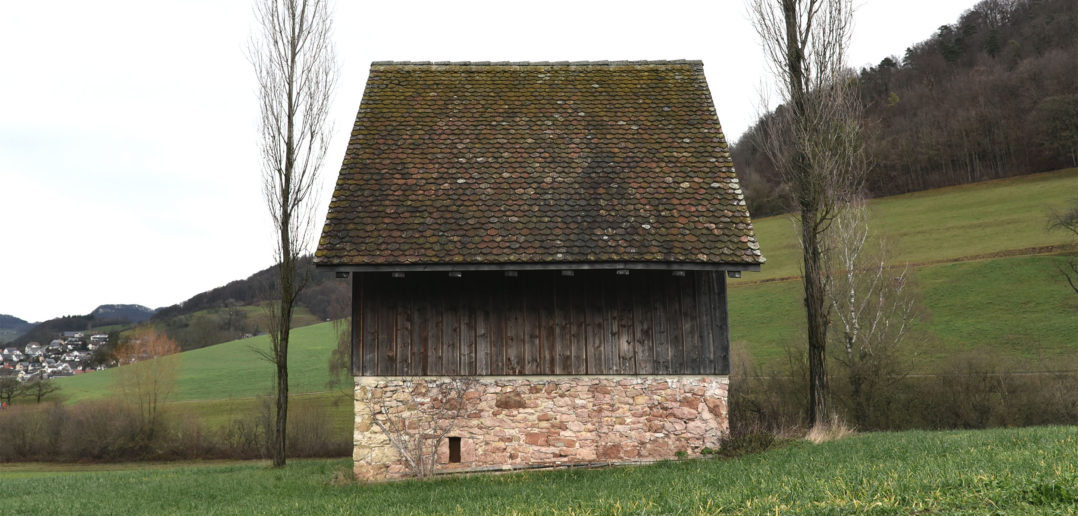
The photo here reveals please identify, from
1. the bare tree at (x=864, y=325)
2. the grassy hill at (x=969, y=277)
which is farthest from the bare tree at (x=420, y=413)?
the grassy hill at (x=969, y=277)

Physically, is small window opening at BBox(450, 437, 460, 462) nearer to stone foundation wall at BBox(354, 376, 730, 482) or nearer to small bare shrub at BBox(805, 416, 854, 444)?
stone foundation wall at BBox(354, 376, 730, 482)

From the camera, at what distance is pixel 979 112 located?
6425 centimetres

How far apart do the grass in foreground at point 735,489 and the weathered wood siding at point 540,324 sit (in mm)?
1856

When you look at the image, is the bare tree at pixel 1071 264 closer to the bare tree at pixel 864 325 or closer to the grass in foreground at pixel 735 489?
the bare tree at pixel 864 325

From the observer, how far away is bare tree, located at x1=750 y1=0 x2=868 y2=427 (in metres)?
14.7

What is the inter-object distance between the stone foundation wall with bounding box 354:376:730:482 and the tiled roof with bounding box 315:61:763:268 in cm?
227

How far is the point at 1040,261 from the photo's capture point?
38.9 metres

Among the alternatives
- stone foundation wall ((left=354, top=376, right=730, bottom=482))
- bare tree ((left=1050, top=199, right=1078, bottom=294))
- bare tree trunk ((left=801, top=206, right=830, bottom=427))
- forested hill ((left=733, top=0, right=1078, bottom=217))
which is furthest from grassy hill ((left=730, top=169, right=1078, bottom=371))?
stone foundation wall ((left=354, top=376, right=730, bottom=482))

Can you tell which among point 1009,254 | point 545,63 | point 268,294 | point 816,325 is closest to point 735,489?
point 816,325

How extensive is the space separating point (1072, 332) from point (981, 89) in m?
43.2

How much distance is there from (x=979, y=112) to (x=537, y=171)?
65468mm

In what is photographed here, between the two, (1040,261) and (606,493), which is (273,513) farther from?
(1040,261)

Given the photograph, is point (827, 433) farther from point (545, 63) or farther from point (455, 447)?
point (545, 63)

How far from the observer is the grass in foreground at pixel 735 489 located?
709 centimetres
